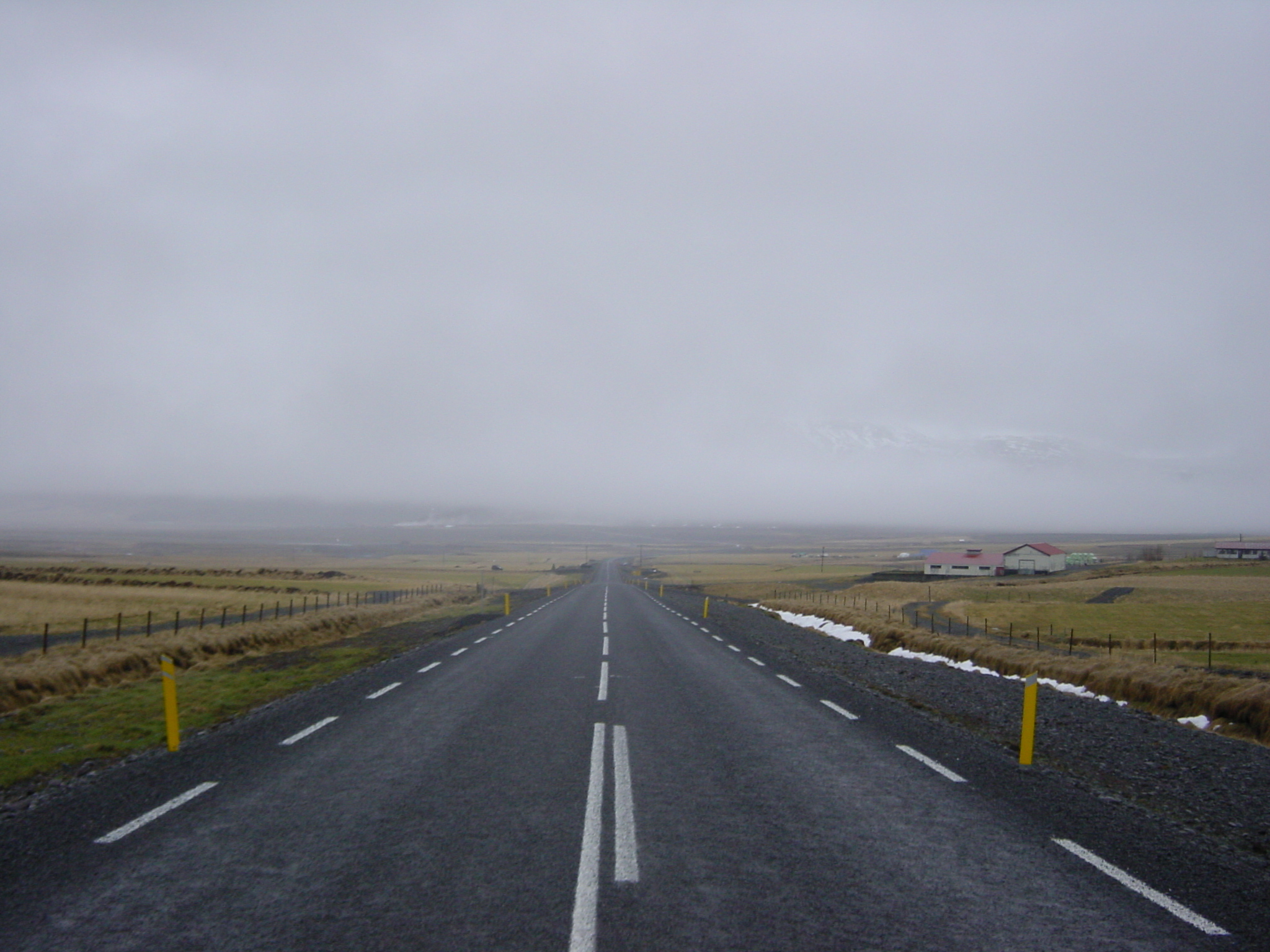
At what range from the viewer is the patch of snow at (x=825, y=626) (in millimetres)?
28589

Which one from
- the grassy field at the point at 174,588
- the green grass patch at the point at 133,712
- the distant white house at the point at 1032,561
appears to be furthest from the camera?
the distant white house at the point at 1032,561

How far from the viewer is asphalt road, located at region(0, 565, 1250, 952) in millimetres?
4867

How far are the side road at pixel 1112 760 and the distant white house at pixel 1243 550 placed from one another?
143567mm

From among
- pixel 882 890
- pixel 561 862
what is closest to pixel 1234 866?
pixel 882 890

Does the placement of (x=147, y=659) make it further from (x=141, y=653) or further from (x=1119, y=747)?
(x=1119, y=747)

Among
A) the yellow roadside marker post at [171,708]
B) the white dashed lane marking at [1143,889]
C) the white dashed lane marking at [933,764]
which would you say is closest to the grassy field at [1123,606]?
the white dashed lane marking at [933,764]

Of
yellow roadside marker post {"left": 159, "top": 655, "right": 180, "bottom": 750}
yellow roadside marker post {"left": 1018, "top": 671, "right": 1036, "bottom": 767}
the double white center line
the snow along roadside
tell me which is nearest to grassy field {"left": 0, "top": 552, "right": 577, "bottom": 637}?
yellow roadside marker post {"left": 159, "top": 655, "right": 180, "bottom": 750}

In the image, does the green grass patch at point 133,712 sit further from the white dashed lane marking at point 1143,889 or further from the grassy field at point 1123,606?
the grassy field at point 1123,606

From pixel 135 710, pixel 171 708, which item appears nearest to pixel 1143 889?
pixel 171 708

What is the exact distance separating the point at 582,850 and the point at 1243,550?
166161mm

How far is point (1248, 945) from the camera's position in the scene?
4820 millimetres

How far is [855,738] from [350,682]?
11.0 metres

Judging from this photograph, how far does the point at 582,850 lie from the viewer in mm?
6156

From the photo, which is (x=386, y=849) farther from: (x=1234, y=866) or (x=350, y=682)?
(x=350, y=682)
